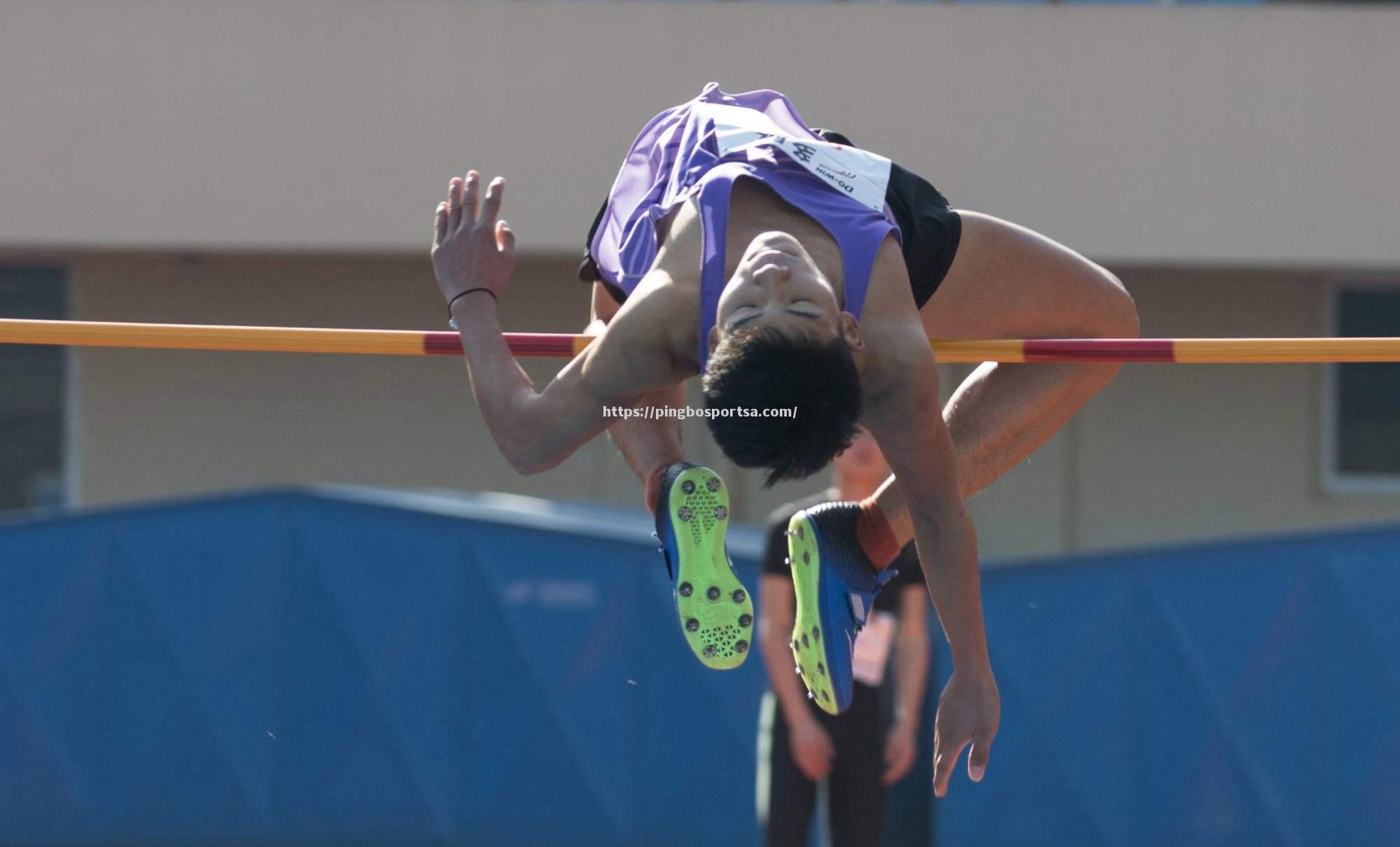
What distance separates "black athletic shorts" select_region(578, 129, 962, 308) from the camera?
3.48 meters

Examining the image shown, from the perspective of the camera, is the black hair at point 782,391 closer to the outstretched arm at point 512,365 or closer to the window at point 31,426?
the outstretched arm at point 512,365

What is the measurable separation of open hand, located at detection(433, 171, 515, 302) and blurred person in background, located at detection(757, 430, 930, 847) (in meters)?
1.77

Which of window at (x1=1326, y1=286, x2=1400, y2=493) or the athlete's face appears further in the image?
window at (x1=1326, y1=286, x2=1400, y2=493)

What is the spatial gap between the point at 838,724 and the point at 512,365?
223 cm

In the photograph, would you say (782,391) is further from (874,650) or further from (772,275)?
(874,650)

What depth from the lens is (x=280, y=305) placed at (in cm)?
876

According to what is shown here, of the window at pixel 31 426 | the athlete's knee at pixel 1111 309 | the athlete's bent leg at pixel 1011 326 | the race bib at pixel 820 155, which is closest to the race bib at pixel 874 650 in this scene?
the athlete's bent leg at pixel 1011 326

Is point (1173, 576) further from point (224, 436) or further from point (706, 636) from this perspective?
point (224, 436)

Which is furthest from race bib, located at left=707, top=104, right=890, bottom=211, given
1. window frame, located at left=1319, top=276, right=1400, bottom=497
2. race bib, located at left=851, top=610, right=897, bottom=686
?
window frame, located at left=1319, top=276, right=1400, bottom=497

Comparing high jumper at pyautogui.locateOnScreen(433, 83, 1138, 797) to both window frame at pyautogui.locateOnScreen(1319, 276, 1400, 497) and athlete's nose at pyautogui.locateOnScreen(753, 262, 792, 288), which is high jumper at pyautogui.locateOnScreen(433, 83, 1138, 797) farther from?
window frame at pyautogui.locateOnScreen(1319, 276, 1400, 497)

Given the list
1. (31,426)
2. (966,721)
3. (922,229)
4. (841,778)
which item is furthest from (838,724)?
(31,426)

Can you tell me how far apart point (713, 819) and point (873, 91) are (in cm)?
347

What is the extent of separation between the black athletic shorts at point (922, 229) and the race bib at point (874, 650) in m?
1.84

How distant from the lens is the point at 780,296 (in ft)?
9.94
